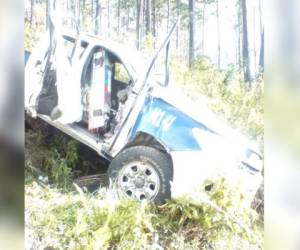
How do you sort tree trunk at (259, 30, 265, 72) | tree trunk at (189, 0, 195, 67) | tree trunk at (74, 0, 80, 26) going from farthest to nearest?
tree trunk at (74, 0, 80, 26), tree trunk at (189, 0, 195, 67), tree trunk at (259, 30, 265, 72)

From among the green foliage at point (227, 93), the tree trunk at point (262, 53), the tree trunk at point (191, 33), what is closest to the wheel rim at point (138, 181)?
the green foliage at point (227, 93)

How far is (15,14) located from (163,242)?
1174mm

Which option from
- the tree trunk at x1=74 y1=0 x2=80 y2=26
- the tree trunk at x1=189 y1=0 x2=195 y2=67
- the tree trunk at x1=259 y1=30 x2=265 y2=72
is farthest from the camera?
the tree trunk at x1=74 y1=0 x2=80 y2=26

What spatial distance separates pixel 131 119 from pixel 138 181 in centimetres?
26

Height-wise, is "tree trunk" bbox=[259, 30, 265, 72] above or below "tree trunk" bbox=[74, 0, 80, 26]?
below

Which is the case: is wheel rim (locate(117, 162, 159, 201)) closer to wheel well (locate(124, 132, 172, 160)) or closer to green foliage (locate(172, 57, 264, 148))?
wheel well (locate(124, 132, 172, 160))

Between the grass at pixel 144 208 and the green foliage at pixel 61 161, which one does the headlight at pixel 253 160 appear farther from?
the green foliage at pixel 61 161

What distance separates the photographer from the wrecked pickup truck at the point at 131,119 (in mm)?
2047

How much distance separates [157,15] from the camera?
2.11m

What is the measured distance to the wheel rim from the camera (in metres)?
2.12

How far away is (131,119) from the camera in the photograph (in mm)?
2158

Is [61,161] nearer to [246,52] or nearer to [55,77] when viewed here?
[55,77]

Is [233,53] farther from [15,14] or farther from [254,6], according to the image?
[15,14]

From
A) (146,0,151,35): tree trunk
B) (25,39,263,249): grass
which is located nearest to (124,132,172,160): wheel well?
(25,39,263,249): grass
